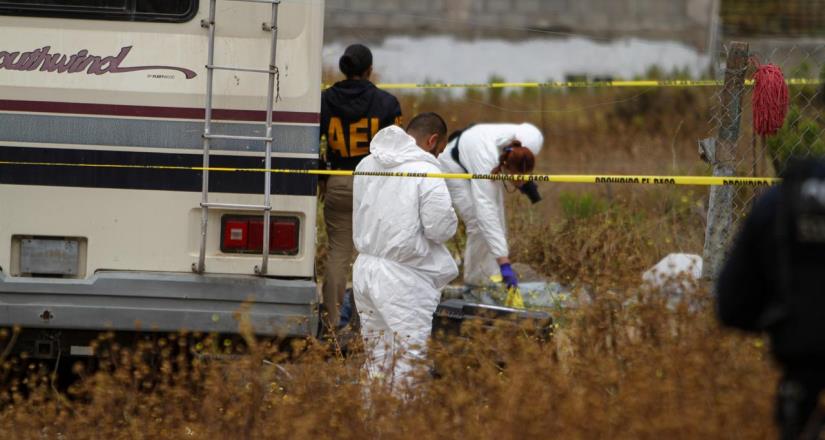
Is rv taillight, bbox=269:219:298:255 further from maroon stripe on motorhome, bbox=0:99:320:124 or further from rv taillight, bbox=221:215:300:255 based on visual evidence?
maroon stripe on motorhome, bbox=0:99:320:124

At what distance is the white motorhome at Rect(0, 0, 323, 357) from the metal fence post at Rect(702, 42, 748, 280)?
205 centimetres

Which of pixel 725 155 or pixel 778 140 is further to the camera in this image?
pixel 778 140

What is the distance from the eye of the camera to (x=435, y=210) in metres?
6.08

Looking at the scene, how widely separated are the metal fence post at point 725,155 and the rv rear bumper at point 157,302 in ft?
6.72

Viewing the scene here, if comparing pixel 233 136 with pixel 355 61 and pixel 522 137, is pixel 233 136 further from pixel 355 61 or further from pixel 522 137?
pixel 522 137

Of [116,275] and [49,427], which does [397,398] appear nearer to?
[49,427]

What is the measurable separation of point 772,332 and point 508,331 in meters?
1.99

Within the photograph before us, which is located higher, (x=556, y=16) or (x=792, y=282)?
(x=556, y=16)

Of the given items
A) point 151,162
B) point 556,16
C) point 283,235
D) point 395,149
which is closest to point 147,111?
point 151,162

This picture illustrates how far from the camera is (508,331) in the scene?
203 inches

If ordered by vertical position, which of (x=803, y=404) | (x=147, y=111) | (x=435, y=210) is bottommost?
(x=803, y=404)

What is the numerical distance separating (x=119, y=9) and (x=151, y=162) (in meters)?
0.73

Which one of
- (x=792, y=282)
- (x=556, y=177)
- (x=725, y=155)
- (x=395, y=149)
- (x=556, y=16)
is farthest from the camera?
(x=556, y=16)

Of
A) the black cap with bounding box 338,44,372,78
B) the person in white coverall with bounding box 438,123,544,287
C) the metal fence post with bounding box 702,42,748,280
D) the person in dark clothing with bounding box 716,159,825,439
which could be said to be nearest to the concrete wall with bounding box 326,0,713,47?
the person in white coverall with bounding box 438,123,544,287
